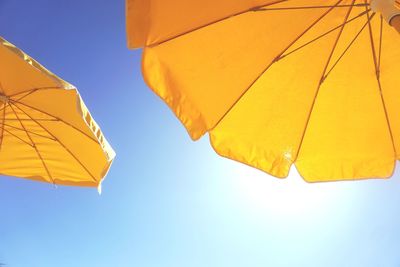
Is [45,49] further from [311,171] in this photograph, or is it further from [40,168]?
[311,171]

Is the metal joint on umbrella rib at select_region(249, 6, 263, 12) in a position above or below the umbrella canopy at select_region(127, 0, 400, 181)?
above

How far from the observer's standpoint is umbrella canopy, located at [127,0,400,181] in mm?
2711

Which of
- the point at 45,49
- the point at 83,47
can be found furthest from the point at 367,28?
the point at 45,49

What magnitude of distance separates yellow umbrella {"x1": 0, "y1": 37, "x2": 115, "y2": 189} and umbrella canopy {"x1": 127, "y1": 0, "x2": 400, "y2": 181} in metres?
1.35

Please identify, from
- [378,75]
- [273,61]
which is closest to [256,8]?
[273,61]

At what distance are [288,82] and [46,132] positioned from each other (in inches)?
113

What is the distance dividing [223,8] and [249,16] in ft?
0.73

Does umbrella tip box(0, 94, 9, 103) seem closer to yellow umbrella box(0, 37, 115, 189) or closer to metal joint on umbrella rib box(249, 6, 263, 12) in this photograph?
yellow umbrella box(0, 37, 115, 189)

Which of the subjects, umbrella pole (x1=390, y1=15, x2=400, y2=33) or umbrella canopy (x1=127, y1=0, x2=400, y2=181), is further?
umbrella canopy (x1=127, y1=0, x2=400, y2=181)

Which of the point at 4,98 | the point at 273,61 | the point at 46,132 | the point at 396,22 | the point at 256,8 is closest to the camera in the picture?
the point at 396,22

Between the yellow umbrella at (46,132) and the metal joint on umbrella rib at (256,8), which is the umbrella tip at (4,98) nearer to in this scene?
the yellow umbrella at (46,132)

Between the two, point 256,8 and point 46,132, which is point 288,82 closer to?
point 256,8

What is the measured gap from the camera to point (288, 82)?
304 cm

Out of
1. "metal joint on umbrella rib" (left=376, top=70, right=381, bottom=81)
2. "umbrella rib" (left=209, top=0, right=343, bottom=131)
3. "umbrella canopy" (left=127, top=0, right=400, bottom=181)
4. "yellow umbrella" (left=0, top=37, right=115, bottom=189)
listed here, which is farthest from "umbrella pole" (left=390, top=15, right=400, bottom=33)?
"yellow umbrella" (left=0, top=37, right=115, bottom=189)
